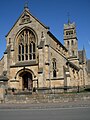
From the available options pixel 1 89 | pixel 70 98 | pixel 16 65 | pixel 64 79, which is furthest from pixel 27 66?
pixel 70 98

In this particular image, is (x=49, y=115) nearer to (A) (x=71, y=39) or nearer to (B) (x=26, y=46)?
(B) (x=26, y=46)

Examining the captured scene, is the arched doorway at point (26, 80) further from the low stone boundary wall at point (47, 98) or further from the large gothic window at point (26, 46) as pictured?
the low stone boundary wall at point (47, 98)

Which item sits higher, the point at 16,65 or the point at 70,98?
the point at 16,65

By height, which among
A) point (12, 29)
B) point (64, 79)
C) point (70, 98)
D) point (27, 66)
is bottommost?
point (70, 98)

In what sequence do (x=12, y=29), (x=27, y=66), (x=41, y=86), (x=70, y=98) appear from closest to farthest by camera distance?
1. (x=70, y=98)
2. (x=41, y=86)
3. (x=27, y=66)
4. (x=12, y=29)

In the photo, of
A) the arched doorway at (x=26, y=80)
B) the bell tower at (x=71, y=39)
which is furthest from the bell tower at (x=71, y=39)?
the arched doorway at (x=26, y=80)

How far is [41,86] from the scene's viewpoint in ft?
112

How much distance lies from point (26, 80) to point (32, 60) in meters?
4.04

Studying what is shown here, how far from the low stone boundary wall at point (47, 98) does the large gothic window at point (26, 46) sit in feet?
39.8

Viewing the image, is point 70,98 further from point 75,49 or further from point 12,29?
point 75,49

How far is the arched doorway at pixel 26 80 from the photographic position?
123 ft

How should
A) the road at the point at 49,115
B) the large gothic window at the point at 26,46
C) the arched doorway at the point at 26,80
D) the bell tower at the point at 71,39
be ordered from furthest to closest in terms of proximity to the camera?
the bell tower at the point at 71,39 → the large gothic window at the point at 26,46 → the arched doorway at the point at 26,80 → the road at the point at 49,115

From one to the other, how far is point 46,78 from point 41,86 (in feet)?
5.71

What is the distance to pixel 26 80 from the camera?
1511 inches
